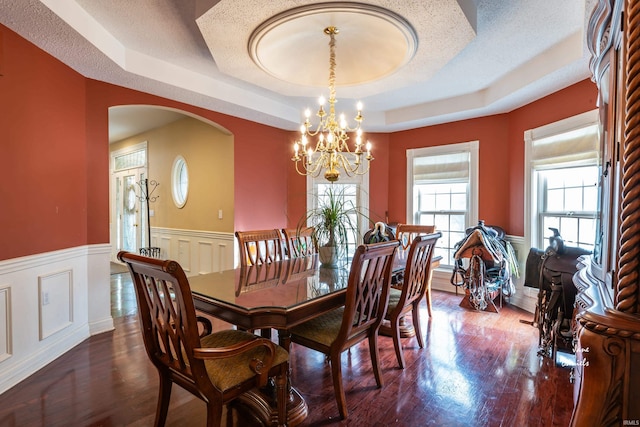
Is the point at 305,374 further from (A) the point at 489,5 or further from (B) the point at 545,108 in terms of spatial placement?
(B) the point at 545,108

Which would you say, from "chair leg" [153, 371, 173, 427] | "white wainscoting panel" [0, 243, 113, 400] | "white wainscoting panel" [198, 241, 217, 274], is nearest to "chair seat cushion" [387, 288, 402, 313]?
"chair leg" [153, 371, 173, 427]

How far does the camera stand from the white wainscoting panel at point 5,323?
2144 millimetres

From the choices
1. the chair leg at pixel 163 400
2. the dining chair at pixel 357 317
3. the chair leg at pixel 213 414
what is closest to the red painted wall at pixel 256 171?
the dining chair at pixel 357 317

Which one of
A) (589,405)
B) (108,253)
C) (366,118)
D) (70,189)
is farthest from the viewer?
(366,118)

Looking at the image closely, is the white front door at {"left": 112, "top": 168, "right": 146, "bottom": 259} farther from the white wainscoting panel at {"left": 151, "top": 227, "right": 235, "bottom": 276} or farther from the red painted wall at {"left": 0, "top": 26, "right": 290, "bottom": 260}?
the red painted wall at {"left": 0, "top": 26, "right": 290, "bottom": 260}

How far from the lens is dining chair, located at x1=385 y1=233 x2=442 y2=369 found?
7.42ft

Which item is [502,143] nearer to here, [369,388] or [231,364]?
[369,388]

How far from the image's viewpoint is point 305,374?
7.54 ft

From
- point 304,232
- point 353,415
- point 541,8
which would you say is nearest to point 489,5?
point 541,8

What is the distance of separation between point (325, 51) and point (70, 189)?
2.50 m

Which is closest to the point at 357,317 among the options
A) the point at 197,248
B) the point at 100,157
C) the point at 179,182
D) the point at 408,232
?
the point at 408,232

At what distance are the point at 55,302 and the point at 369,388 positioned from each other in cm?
259

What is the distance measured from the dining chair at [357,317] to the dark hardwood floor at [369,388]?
8.5 inches

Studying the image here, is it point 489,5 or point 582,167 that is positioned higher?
point 489,5
